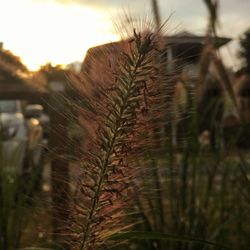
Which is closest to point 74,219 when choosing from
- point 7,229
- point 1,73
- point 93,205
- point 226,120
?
point 93,205

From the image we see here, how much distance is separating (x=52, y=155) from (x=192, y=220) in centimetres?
119

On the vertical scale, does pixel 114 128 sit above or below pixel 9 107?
above

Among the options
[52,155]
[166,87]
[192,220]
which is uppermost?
[166,87]

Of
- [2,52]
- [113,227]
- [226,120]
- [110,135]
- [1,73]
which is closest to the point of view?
→ [110,135]

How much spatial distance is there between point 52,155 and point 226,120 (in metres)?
2.65

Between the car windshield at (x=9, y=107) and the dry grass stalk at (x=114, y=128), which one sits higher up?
the dry grass stalk at (x=114, y=128)

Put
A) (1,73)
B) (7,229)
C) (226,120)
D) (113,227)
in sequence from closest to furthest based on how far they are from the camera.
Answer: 1. (113,227)
2. (7,229)
3. (1,73)
4. (226,120)

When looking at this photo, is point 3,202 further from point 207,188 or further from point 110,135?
point 110,135

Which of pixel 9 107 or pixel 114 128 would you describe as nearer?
pixel 114 128

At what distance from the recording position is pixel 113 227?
103cm

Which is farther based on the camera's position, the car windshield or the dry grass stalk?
the car windshield

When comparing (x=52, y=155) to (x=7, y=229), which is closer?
(x=52, y=155)

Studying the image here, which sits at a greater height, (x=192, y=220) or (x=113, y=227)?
(x=113, y=227)

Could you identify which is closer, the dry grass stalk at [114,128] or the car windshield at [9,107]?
the dry grass stalk at [114,128]
